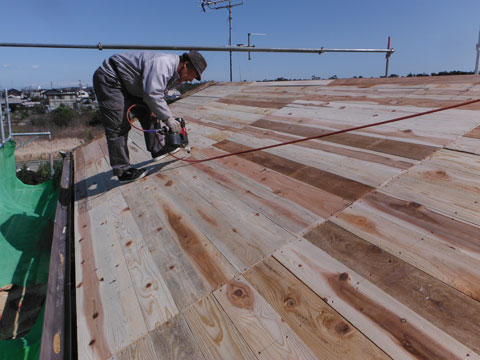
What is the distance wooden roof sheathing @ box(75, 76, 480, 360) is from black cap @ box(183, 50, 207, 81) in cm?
88

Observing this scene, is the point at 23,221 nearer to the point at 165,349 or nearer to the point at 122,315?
the point at 122,315

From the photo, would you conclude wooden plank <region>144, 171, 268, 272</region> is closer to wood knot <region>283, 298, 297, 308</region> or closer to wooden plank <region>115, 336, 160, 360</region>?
wood knot <region>283, 298, 297, 308</region>

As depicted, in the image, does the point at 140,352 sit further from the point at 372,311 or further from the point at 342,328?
the point at 372,311

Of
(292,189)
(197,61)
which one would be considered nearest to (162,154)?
(197,61)

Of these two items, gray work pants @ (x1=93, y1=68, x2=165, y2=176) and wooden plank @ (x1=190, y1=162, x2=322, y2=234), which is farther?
gray work pants @ (x1=93, y1=68, x2=165, y2=176)

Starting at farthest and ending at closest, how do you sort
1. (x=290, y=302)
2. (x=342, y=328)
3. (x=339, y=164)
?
(x=339, y=164) → (x=290, y=302) → (x=342, y=328)

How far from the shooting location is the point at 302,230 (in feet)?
5.17

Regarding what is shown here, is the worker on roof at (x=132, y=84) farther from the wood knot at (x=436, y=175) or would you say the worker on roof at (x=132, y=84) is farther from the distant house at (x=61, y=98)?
the distant house at (x=61, y=98)

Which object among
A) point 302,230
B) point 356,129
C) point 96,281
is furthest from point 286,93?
point 96,281

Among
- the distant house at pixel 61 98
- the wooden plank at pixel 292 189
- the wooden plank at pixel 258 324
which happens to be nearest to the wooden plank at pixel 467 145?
the wooden plank at pixel 292 189

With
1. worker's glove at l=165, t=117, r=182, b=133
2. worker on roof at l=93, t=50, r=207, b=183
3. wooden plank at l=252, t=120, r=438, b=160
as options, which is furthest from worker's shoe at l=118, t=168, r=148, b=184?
wooden plank at l=252, t=120, r=438, b=160

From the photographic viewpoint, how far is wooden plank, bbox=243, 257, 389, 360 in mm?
952

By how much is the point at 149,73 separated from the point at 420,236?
2252 millimetres

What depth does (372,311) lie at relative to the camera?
1.05m
